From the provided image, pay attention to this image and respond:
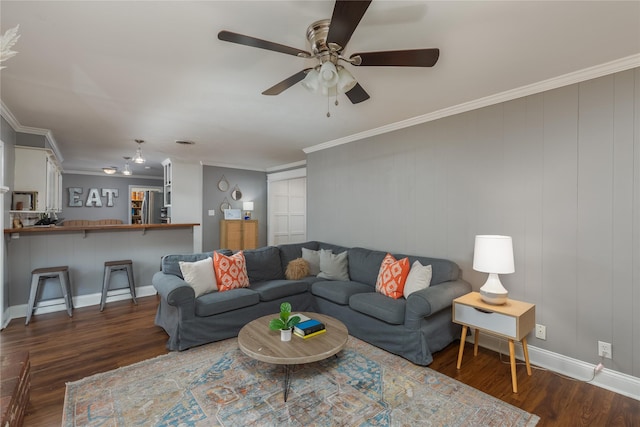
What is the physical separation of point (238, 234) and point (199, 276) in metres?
3.29

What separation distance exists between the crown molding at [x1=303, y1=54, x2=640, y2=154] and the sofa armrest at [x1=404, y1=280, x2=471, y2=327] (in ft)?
6.07

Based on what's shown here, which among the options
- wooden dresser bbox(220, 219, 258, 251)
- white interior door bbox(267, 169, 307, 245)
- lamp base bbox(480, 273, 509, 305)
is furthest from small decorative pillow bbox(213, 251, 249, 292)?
white interior door bbox(267, 169, 307, 245)

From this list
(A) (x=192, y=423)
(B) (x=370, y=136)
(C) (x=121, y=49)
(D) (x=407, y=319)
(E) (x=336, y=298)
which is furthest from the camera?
(B) (x=370, y=136)

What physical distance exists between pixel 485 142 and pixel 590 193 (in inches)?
37.9

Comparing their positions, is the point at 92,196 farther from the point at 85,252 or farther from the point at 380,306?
the point at 380,306

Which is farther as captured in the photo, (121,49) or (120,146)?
(120,146)

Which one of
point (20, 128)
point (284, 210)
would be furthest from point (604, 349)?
point (20, 128)

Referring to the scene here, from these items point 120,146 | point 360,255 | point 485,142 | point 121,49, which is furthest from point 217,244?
point 485,142

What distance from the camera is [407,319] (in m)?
2.63

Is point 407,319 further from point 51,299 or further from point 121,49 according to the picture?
point 51,299

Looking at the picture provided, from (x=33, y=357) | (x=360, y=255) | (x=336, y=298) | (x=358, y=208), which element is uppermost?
(x=358, y=208)

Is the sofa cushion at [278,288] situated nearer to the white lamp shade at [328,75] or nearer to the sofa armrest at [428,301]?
the sofa armrest at [428,301]

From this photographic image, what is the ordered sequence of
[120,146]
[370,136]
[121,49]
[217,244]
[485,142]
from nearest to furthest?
1. [121,49]
2. [485,142]
3. [370,136]
4. [120,146]
5. [217,244]

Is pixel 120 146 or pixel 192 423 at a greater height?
pixel 120 146
